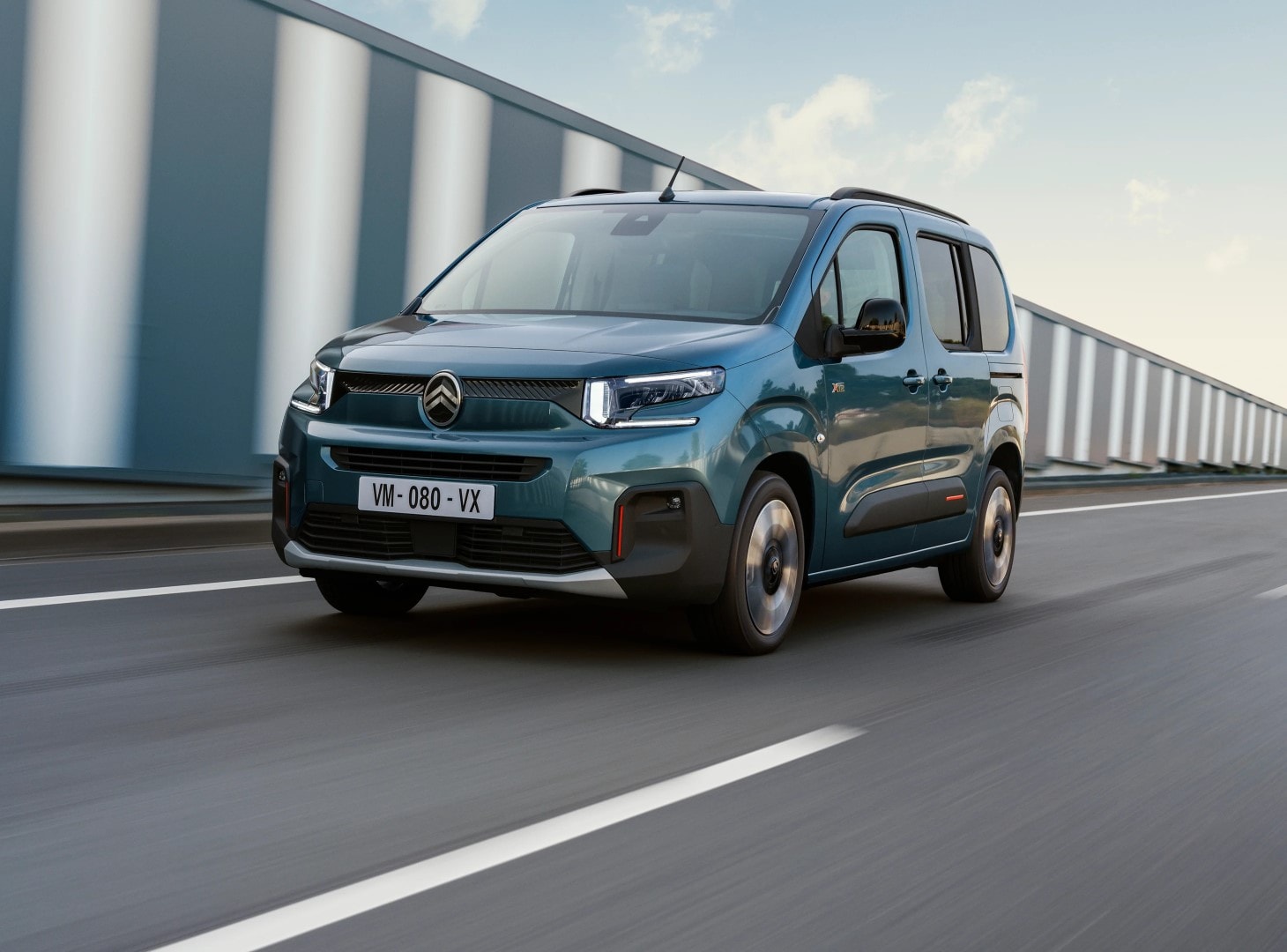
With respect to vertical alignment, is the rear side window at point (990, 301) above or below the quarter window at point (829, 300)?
above

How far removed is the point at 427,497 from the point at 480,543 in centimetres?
24

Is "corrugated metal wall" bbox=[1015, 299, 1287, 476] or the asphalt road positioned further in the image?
"corrugated metal wall" bbox=[1015, 299, 1287, 476]

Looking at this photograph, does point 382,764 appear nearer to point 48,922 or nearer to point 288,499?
point 48,922

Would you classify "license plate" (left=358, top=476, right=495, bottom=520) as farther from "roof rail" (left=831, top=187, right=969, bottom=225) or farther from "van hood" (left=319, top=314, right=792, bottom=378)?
"roof rail" (left=831, top=187, right=969, bottom=225)

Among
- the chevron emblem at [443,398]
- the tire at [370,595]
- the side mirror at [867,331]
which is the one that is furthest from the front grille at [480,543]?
the side mirror at [867,331]

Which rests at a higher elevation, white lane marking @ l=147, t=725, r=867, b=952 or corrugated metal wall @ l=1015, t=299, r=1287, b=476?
corrugated metal wall @ l=1015, t=299, r=1287, b=476

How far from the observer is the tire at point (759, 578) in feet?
20.8

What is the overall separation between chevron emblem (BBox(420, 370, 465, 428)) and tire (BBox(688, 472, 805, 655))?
3.48ft

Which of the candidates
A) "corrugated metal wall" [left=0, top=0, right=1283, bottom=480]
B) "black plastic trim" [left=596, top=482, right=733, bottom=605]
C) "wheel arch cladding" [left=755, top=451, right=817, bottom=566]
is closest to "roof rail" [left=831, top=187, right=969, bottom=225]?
"wheel arch cladding" [left=755, top=451, right=817, bottom=566]

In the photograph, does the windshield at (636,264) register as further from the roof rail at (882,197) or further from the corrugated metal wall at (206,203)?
the corrugated metal wall at (206,203)

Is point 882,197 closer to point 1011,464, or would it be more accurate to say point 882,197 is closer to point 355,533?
point 1011,464

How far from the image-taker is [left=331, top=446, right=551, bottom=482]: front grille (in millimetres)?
5977

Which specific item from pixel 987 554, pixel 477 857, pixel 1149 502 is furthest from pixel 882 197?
pixel 1149 502

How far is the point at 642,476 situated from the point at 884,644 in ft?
5.63
